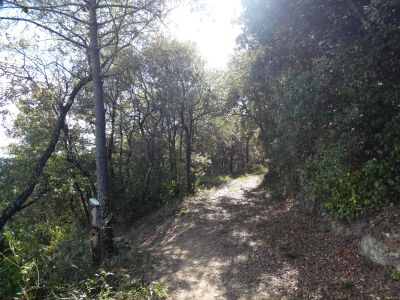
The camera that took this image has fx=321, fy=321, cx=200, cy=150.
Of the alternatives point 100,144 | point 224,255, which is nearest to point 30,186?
point 100,144

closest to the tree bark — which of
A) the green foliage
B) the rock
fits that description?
the green foliage

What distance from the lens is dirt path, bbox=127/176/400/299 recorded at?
19.6ft

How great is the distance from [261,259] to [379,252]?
274 centimetres

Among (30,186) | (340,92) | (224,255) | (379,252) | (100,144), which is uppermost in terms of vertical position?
(340,92)

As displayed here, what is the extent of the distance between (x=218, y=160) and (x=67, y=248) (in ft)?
→ 101

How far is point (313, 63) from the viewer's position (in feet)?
26.9

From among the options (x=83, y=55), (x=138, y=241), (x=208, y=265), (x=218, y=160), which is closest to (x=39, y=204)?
(x=138, y=241)

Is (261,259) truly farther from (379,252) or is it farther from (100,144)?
(100,144)

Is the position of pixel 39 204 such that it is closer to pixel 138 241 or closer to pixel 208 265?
pixel 138 241

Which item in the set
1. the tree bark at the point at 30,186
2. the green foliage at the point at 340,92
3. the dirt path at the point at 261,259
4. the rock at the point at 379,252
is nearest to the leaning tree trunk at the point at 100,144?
the dirt path at the point at 261,259

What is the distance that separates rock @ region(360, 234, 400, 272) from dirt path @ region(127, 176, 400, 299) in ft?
0.51

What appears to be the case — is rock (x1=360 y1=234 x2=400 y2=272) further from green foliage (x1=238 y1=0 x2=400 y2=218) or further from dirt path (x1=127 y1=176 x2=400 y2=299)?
green foliage (x1=238 y1=0 x2=400 y2=218)

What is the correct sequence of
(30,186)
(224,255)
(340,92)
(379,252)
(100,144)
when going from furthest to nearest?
(30,186) → (100,144) → (224,255) → (340,92) → (379,252)

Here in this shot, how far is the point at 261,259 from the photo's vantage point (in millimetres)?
7926
